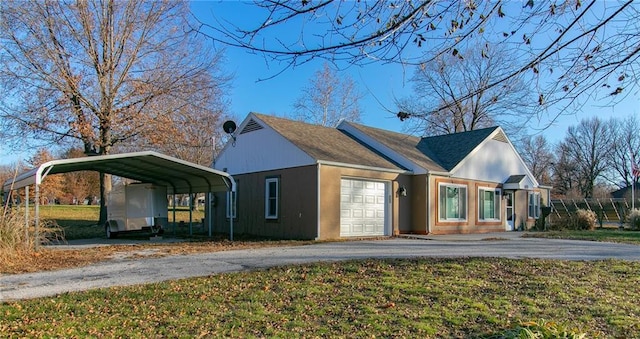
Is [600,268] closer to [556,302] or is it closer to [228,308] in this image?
[556,302]

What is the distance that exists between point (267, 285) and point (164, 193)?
10.9m

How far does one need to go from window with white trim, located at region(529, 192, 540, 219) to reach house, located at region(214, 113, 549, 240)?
6.68 ft

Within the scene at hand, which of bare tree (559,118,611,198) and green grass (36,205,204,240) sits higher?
bare tree (559,118,611,198)

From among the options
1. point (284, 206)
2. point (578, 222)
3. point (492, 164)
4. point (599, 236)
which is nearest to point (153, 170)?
point (284, 206)

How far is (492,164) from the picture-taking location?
2117cm

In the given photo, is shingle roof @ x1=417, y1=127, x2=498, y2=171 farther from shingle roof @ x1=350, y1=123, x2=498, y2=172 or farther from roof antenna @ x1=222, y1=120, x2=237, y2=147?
roof antenna @ x1=222, y1=120, x2=237, y2=147

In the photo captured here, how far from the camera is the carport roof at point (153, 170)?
11203 millimetres

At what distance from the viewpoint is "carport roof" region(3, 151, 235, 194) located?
11203mm

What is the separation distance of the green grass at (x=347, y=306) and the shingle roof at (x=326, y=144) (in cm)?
813

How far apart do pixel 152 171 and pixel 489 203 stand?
15.0m

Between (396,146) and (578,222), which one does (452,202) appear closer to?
(396,146)

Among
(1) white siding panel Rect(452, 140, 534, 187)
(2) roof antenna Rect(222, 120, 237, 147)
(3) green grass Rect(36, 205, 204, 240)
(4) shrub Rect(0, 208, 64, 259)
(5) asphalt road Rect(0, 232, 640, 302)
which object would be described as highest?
(2) roof antenna Rect(222, 120, 237, 147)

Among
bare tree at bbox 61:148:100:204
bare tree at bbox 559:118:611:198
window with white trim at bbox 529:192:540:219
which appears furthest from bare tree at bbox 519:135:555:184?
bare tree at bbox 61:148:100:204

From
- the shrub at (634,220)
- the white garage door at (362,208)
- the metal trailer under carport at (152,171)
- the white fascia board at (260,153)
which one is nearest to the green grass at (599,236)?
the shrub at (634,220)
